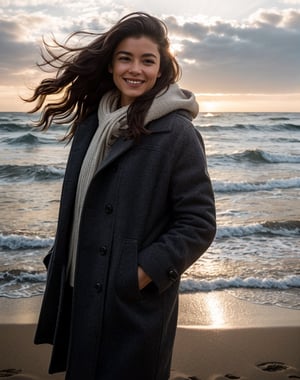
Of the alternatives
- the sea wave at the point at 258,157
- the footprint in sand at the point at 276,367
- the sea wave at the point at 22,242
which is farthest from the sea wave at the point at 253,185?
the footprint in sand at the point at 276,367

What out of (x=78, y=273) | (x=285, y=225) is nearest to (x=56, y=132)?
(x=285, y=225)

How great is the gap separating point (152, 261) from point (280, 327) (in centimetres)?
269

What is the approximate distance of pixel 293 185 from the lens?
1284 centimetres

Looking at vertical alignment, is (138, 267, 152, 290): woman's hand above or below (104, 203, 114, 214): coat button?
below

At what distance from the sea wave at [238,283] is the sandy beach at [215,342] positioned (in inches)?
12.2

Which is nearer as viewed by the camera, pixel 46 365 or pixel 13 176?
pixel 46 365

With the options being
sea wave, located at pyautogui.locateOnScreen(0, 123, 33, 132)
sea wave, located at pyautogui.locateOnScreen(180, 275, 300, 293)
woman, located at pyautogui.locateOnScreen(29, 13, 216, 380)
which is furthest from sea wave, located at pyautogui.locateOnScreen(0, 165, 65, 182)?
woman, located at pyautogui.locateOnScreen(29, 13, 216, 380)

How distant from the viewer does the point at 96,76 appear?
2248mm

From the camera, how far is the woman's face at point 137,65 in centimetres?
203

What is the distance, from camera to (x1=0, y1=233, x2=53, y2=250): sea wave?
665 centimetres

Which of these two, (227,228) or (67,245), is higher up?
(67,245)

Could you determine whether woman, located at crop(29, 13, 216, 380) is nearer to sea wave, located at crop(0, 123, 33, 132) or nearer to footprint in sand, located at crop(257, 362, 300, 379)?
footprint in sand, located at crop(257, 362, 300, 379)

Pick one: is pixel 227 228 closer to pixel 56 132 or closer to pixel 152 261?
pixel 152 261

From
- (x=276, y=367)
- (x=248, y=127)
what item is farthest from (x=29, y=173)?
(x=248, y=127)
